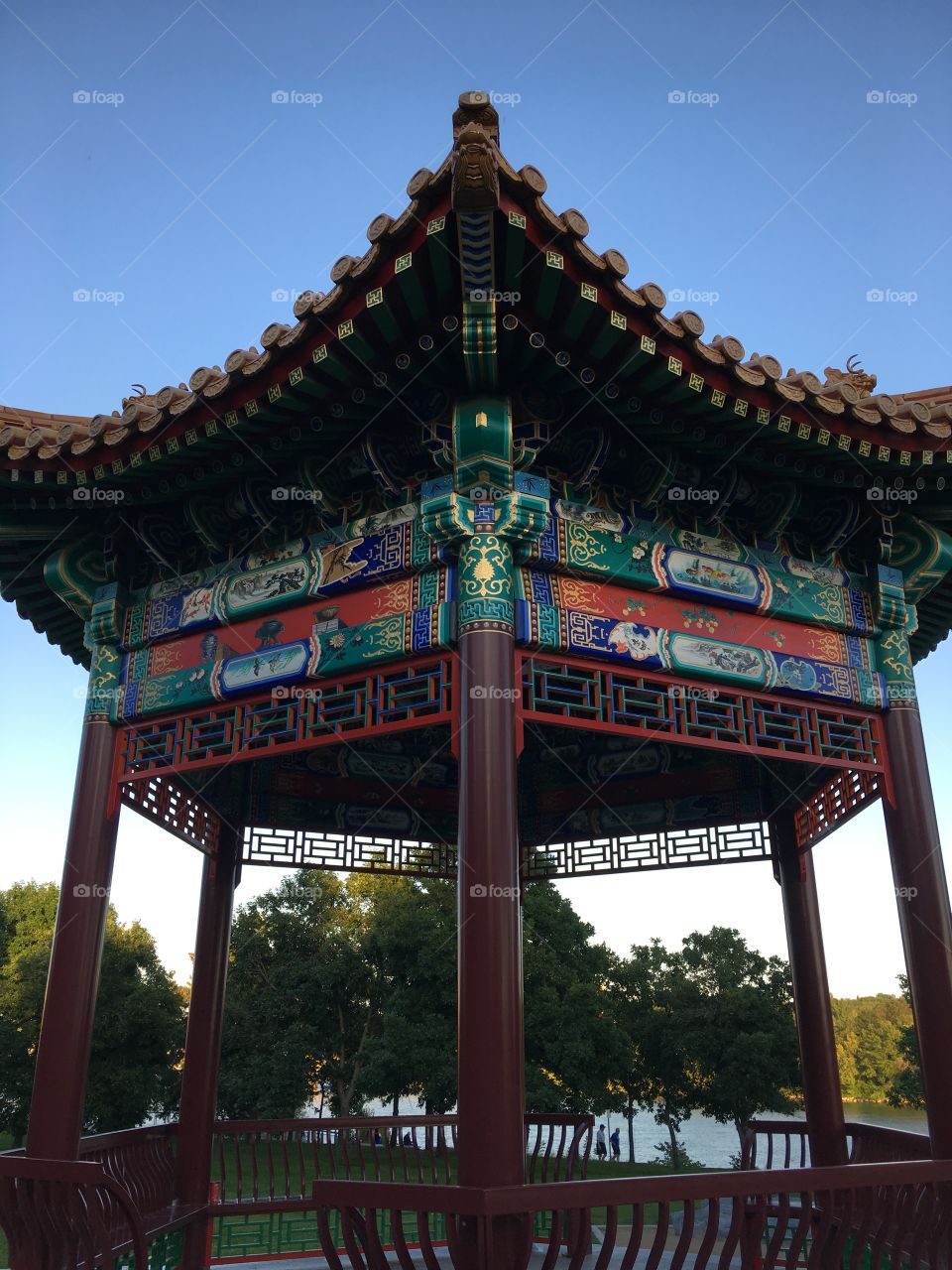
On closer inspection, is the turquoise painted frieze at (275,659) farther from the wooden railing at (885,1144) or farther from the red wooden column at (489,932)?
the wooden railing at (885,1144)

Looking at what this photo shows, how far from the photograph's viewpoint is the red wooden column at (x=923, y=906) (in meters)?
6.72

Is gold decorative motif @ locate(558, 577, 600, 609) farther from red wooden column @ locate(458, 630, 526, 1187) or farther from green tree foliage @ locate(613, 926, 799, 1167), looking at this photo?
green tree foliage @ locate(613, 926, 799, 1167)

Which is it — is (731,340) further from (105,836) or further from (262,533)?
(105,836)

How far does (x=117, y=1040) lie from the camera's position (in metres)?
25.2

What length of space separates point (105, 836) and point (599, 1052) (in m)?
21.8

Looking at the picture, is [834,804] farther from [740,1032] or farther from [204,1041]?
[740,1032]

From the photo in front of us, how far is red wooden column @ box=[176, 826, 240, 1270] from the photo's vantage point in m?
9.08

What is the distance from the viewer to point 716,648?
7.66 metres

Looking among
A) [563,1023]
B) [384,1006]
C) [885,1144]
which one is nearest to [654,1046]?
[563,1023]

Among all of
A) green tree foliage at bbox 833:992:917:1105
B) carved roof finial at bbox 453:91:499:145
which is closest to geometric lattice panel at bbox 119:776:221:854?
carved roof finial at bbox 453:91:499:145

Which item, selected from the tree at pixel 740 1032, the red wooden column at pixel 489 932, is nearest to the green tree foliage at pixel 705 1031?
the tree at pixel 740 1032

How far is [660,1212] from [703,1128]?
175ft

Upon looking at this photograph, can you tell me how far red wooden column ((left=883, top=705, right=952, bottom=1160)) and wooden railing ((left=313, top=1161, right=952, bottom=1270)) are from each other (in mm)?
1074

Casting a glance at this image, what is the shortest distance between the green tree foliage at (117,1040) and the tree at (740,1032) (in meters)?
14.4
